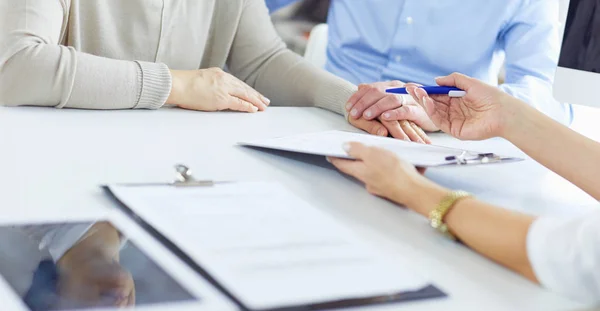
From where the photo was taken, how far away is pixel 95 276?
2.12ft

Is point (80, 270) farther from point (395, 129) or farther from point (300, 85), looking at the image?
point (300, 85)

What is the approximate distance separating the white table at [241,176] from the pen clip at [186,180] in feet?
0.11

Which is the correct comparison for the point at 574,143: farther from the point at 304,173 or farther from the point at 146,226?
the point at 146,226

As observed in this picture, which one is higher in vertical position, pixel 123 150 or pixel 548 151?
pixel 548 151

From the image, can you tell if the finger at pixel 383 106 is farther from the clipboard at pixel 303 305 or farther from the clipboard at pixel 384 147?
the clipboard at pixel 303 305

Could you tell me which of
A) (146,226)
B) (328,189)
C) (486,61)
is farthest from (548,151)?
(486,61)

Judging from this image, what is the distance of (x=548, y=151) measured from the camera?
3.79 ft

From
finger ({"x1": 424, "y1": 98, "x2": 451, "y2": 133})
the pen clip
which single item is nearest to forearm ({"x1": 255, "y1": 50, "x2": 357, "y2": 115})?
finger ({"x1": 424, "y1": 98, "x2": 451, "y2": 133})

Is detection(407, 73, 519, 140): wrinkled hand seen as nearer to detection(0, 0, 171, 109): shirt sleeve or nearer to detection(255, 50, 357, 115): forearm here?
detection(255, 50, 357, 115): forearm

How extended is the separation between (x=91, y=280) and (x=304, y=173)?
0.47 meters

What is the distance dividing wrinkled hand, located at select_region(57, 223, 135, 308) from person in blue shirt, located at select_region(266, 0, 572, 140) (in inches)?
53.5

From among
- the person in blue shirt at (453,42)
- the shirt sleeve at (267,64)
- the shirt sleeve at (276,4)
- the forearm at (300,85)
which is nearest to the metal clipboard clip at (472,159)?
the forearm at (300,85)

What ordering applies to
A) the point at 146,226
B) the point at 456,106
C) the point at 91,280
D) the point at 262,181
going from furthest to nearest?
the point at 456,106, the point at 262,181, the point at 146,226, the point at 91,280

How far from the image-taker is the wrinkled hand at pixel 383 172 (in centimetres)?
93
